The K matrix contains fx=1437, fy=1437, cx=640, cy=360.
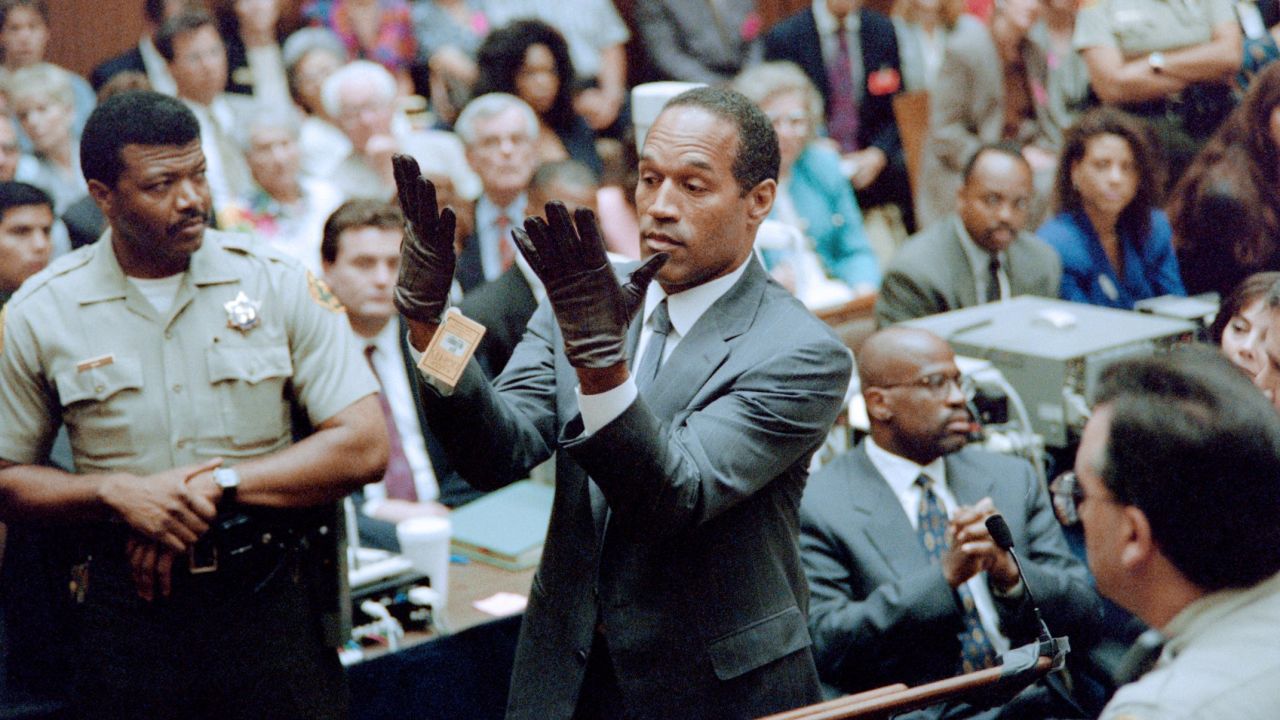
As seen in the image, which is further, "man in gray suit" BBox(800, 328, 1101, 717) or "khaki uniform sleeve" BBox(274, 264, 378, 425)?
"man in gray suit" BBox(800, 328, 1101, 717)

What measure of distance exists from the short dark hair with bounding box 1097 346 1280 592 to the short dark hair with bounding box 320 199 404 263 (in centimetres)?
282

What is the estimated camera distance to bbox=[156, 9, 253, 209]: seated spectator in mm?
5691

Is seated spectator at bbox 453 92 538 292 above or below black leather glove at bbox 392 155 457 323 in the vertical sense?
above

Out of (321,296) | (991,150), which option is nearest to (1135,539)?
(321,296)

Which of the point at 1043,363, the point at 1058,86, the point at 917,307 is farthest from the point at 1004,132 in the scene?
the point at 1043,363

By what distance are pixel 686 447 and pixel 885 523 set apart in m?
1.31

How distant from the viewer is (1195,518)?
4.99ft

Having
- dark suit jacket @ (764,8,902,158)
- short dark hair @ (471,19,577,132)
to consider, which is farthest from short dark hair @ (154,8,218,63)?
dark suit jacket @ (764,8,902,158)

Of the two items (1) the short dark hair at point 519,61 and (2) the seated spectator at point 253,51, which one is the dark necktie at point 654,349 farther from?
(2) the seated spectator at point 253,51

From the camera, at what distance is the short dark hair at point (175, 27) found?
19.1 ft

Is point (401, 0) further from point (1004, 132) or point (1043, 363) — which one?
point (1043, 363)

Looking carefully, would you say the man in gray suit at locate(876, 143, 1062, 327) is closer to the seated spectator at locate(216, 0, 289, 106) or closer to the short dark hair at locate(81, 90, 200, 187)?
the short dark hair at locate(81, 90, 200, 187)

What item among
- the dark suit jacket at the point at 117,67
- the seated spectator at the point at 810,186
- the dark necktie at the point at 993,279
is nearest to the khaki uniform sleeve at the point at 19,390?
the dark necktie at the point at 993,279

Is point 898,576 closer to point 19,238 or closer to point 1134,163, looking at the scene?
point 1134,163
